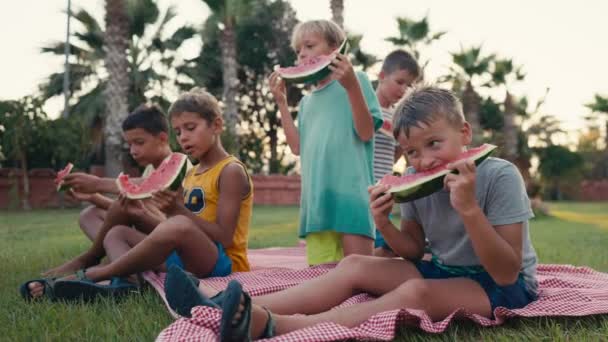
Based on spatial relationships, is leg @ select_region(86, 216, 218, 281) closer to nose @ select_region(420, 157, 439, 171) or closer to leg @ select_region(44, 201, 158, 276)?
leg @ select_region(44, 201, 158, 276)

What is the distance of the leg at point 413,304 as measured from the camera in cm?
216

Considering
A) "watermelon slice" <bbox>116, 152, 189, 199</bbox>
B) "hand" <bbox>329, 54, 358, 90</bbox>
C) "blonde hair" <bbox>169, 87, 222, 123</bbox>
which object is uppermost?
"hand" <bbox>329, 54, 358, 90</bbox>

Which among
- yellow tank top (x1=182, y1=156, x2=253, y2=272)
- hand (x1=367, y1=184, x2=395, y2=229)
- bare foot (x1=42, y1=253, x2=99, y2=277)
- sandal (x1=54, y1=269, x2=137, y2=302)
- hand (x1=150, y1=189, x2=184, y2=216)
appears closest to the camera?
hand (x1=367, y1=184, x2=395, y2=229)

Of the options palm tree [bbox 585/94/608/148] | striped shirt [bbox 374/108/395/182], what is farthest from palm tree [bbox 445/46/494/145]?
striped shirt [bbox 374/108/395/182]

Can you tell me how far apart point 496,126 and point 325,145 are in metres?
32.7

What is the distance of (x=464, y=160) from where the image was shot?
2.20 metres

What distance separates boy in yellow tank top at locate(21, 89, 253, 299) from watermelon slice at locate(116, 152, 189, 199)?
0.06m

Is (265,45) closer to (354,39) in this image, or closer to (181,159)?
(354,39)

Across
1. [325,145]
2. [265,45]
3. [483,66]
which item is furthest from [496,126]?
[325,145]

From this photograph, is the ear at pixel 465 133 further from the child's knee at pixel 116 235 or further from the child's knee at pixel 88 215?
the child's knee at pixel 88 215

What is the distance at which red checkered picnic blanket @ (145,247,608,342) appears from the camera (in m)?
2.09

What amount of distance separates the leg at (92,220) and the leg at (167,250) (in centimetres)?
137

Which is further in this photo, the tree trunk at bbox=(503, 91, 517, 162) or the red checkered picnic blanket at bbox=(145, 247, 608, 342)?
the tree trunk at bbox=(503, 91, 517, 162)

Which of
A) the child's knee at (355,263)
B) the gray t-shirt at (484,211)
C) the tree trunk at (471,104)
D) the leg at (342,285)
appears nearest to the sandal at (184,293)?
the leg at (342,285)
